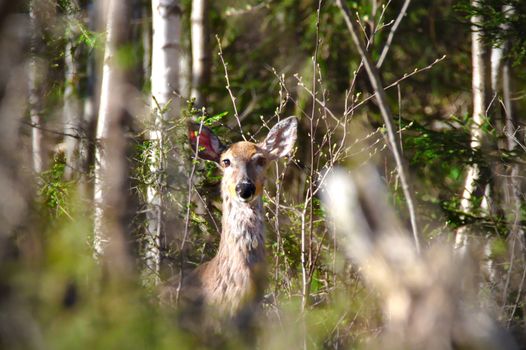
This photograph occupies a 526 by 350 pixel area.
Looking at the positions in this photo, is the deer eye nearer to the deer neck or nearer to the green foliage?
the deer neck

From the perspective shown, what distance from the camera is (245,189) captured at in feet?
26.3

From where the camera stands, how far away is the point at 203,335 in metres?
4.82

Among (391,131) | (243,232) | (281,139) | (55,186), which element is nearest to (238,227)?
(243,232)

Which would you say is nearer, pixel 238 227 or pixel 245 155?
pixel 238 227

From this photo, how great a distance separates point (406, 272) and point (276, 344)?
699mm

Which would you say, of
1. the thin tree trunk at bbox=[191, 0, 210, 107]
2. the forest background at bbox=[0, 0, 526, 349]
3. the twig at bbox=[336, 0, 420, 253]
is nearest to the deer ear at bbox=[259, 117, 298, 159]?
the forest background at bbox=[0, 0, 526, 349]

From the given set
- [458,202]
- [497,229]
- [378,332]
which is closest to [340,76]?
Answer: [458,202]

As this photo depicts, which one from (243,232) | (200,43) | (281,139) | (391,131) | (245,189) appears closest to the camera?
(391,131)

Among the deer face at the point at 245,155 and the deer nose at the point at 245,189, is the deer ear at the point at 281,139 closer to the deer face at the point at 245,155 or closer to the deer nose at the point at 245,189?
the deer face at the point at 245,155

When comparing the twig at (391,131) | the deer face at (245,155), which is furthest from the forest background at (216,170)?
the deer face at (245,155)

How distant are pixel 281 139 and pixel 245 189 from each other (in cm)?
97

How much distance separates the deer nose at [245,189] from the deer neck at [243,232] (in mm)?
67

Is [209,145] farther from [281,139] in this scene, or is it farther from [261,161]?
[281,139]

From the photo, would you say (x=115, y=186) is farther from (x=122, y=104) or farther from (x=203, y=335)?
(x=203, y=335)
